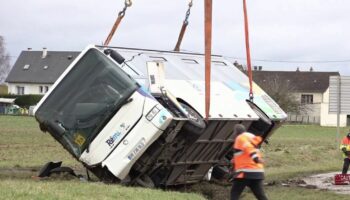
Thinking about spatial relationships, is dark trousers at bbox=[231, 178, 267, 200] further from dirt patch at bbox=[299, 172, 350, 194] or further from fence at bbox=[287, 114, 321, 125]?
fence at bbox=[287, 114, 321, 125]

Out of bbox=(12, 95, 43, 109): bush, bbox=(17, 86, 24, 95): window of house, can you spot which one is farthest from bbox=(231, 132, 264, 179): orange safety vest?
bbox=(17, 86, 24, 95): window of house

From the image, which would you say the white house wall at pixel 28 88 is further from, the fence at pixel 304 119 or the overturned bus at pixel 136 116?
the overturned bus at pixel 136 116

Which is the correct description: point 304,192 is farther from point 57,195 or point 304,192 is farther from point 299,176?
point 57,195

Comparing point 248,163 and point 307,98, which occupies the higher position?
point 248,163

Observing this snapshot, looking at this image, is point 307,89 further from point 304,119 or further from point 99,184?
point 99,184

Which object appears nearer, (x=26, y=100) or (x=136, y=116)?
(x=136, y=116)

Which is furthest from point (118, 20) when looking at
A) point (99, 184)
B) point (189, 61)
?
point (99, 184)

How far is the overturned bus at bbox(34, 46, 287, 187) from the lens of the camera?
32.2 ft

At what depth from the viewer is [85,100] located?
1026 centimetres

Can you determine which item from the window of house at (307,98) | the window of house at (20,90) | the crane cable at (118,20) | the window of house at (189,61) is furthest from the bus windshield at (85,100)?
the window of house at (20,90)

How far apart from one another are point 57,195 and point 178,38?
6.00 metres

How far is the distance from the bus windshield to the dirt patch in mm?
4987

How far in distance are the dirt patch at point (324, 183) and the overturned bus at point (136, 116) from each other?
259 cm

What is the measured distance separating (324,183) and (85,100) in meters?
6.22
